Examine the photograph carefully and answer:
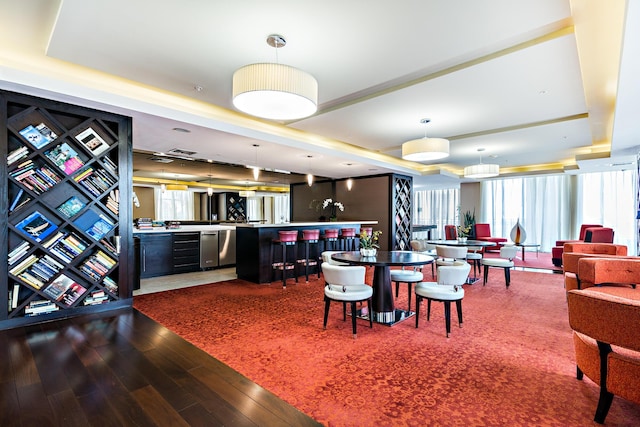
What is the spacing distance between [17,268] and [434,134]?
6.54m

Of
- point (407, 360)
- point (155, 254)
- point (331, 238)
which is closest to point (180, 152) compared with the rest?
point (155, 254)

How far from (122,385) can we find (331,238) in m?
5.13

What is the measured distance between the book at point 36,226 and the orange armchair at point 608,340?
4.93 meters

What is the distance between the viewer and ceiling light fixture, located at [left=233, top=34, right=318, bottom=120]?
8.48ft

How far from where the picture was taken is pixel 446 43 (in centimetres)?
297

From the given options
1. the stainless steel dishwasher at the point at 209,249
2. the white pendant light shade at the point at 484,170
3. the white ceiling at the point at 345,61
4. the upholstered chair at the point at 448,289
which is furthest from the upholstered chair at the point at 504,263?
the stainless steel dishwasher at the point at 209,249

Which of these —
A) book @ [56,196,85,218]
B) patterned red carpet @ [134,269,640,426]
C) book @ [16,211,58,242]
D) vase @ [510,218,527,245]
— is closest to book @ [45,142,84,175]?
book @ [56,196,85,218]

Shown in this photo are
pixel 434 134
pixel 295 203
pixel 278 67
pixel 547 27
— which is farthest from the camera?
pixel 295 203

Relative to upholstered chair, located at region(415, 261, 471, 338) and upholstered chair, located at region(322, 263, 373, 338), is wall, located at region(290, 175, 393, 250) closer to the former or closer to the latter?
upholstered chair, located at region(415, 261, 471, 338)

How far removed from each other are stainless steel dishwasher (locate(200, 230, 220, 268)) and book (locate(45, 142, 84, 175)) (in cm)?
357

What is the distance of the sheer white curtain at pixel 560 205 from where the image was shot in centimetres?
947

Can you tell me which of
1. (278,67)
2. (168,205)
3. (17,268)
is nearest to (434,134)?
(278,67)

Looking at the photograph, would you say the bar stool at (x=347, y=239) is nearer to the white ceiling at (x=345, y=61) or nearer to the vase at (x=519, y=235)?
the white ceiling at (x=345, y=61)

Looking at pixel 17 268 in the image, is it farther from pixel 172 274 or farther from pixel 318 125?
pixel 318 125
